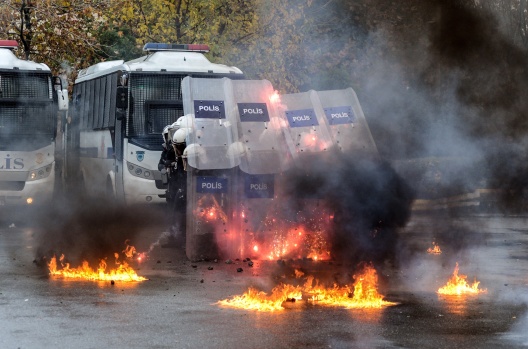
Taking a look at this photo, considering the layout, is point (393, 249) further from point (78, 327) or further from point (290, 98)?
point (78, 327)

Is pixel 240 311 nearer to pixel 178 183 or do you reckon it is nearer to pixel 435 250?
pixel 178 183

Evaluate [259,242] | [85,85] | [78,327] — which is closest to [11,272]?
[259,242]

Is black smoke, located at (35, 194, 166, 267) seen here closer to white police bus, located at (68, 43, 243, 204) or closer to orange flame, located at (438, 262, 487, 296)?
white police bus, located at (68, 43, 243, 204)

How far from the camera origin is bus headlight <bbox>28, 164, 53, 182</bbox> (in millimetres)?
19984

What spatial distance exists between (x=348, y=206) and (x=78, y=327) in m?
5.15

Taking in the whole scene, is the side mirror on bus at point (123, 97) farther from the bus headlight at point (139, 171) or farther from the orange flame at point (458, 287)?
the orange flame at point (458, 287)

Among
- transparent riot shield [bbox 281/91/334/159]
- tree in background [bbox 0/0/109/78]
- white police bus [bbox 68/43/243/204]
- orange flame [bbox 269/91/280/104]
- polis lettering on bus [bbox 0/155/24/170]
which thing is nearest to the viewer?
transparent riot shield [bbox 281/91/334/159]

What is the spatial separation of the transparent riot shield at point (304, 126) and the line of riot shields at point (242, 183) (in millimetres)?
25

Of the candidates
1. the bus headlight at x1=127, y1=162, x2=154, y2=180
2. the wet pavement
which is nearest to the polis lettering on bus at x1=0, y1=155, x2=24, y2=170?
the bus headlight at x1=127, y1=162, x2=154, y2=180

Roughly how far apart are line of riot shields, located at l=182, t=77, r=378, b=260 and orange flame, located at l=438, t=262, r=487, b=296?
2485 millimetres

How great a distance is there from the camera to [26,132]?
20031 mm

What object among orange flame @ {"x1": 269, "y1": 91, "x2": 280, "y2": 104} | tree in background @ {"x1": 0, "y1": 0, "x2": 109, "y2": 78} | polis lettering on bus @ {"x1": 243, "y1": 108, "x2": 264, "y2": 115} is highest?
tree in background @ {"x1": 0, "y1": 0, "x2": 109, "y2": 78}

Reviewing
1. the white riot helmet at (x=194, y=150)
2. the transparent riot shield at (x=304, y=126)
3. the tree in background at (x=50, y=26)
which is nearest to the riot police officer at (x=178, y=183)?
the white riot helmet at (x=194, y=150)

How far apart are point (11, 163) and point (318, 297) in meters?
10.9
